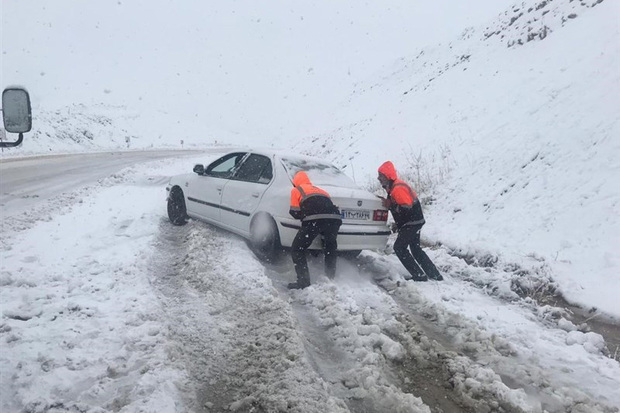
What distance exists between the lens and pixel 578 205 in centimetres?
668

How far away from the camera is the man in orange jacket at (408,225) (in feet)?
19.4

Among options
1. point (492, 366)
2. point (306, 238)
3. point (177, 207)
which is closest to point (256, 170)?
point (306, 238)

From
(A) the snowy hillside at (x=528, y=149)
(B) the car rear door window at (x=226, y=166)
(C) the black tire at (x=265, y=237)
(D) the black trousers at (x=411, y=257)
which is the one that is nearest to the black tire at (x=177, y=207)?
(B) the car rear door window at (x=226, y=166)

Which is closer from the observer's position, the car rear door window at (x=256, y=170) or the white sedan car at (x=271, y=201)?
the white sedan car at (x=271, y=201)

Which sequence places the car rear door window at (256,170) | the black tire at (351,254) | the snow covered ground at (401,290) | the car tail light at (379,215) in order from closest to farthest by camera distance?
the snow covered ground at (401,290), the car tail light at (379,215), the car rear door window at (256,170), the black tire at (351,254)

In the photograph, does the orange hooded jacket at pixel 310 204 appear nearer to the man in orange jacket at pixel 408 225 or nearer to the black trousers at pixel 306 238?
the black trousers at pixel 306 238

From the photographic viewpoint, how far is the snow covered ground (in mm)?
3232

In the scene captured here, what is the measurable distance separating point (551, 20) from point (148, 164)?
50.1 feet

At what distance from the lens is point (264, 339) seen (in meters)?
3.88

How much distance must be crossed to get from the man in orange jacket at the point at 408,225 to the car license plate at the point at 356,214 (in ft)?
1.20

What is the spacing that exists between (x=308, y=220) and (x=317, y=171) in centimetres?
146

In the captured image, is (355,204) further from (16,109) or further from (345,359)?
(16,109)

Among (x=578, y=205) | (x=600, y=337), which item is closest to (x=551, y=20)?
(x=578, y=205)

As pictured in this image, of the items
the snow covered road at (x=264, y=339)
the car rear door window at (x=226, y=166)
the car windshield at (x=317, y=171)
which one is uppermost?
the car windshield at (x=317, y=171)
